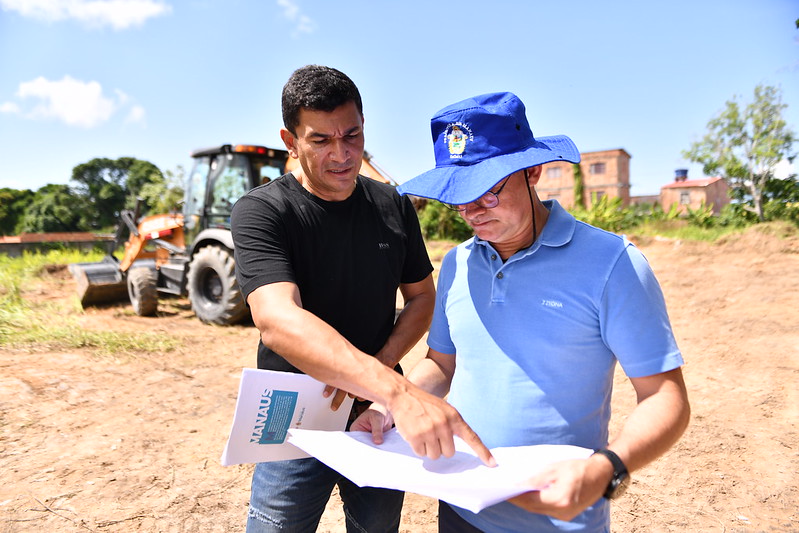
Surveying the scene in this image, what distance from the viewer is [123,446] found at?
12.9 ft

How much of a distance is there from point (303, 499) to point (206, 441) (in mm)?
2743

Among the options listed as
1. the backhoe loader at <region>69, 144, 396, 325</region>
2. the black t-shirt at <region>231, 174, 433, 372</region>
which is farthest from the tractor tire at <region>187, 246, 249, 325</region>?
the black t-shirt at <region>231, 174, 433, 372</region>

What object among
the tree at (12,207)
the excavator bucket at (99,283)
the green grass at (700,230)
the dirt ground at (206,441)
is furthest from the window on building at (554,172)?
the tree at (12,207)

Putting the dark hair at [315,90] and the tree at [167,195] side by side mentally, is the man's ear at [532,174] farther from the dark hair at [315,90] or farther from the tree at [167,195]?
the tree at [167,195]

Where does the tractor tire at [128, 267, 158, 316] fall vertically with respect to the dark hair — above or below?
below

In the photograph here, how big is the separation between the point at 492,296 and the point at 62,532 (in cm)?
289

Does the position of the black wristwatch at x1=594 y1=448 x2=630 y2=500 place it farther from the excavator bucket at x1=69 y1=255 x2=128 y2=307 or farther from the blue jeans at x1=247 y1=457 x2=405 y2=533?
the excavator bucket at x1=69 y1=255 x2=128 y2=307

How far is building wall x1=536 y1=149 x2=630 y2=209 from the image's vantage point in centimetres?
3688

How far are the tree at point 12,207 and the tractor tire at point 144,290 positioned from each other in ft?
154

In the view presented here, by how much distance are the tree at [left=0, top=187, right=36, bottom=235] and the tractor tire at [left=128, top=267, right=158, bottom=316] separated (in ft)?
154

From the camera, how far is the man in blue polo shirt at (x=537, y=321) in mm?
1159

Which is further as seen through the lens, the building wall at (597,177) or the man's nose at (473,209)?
the building wall at (597,177)

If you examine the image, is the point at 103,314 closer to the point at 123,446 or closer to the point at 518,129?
the point at 123,446

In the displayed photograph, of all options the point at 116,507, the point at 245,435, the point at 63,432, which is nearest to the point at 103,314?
the point at 63,432
